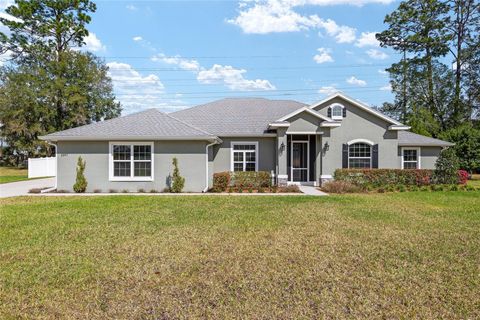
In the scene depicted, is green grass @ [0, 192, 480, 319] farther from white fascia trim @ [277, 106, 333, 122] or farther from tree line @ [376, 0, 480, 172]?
tree line @ [376, 0, 480, 172]

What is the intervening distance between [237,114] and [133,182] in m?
8.82

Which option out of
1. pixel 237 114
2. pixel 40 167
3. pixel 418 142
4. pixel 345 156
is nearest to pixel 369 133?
pixel 345 156

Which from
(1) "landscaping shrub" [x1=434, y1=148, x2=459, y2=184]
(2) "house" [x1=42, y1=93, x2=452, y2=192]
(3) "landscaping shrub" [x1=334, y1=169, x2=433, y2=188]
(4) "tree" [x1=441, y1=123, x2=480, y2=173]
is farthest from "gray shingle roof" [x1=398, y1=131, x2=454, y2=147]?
(4) "tree" [x1=441, y1=123, x2=480, y2=173]

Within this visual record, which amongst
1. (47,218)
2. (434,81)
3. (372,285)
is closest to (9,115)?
(47,218)

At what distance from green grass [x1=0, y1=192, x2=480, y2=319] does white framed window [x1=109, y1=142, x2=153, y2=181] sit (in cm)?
560

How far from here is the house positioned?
14.9 meters

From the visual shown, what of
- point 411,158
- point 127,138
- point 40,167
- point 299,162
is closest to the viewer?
point 127,138

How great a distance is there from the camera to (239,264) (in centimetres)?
504

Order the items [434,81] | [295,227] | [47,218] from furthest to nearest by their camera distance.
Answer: [434,81]
[47,218]
[295,227]

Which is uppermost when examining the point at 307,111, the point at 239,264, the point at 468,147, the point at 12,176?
the point at 307,111

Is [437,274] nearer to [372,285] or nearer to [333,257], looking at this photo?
[372,285]

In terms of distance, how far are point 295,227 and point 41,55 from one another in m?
36.5

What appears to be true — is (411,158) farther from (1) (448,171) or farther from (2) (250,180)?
(2) (250,180)

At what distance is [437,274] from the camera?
15.2ft
